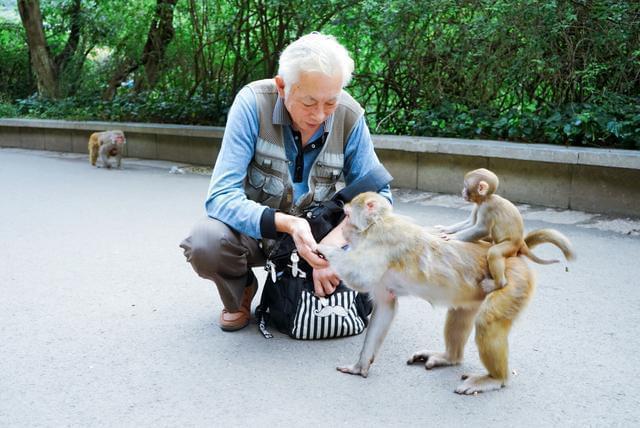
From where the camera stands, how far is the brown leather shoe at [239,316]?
3898 millimetres

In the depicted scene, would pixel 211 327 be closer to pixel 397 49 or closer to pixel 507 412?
pixel 507 412

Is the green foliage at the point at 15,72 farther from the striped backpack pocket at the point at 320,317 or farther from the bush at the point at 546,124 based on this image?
the striped backpack pocket at the point at 320,317

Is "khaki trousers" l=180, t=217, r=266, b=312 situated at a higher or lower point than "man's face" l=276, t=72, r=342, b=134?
lower

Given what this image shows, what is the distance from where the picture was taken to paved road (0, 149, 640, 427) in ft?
9.74

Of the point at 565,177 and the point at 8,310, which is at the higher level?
the point at 565,177

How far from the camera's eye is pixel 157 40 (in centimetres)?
1294

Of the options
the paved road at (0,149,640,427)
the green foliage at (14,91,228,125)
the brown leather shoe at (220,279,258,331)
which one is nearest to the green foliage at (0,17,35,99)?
the green foliage at (14,91,228,125)

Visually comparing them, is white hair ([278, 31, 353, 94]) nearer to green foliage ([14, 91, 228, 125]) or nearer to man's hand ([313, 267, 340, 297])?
man's hand ([313, 267, 340, 297])

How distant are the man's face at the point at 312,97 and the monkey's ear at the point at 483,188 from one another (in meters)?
0.81

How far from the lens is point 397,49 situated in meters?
9.12

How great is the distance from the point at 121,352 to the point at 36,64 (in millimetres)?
14627

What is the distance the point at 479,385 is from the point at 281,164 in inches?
59.6

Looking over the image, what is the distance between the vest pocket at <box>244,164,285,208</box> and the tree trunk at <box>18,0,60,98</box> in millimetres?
14147

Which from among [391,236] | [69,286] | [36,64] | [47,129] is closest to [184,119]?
[47,129]
